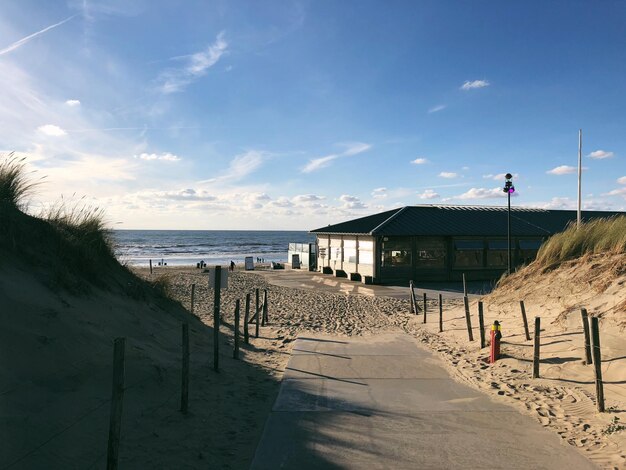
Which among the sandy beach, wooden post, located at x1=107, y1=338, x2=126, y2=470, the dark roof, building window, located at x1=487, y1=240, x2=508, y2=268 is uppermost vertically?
the dark roof

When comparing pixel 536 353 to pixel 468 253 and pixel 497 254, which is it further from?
pixel 497 254

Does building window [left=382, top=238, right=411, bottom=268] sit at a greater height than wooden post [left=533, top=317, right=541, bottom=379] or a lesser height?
greater

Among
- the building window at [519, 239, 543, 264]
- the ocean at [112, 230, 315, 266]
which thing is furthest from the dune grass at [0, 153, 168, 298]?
the building window at [519, 239, 543, 264]

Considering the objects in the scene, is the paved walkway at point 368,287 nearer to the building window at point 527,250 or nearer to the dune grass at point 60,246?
the building window at point 527,250

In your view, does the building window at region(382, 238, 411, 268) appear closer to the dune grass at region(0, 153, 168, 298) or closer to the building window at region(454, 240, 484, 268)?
the building window at region(454, 240, 484, 268)

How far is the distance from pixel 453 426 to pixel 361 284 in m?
22.1

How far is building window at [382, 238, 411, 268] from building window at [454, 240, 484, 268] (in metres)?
3.30

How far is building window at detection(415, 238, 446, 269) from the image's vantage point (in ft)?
94.2

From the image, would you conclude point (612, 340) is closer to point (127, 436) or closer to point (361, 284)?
point (127, 436)

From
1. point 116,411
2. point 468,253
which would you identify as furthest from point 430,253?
point 116,411

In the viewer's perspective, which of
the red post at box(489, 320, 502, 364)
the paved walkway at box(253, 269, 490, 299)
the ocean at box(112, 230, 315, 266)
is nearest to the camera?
the red post at box(489, 320, 502, 364)

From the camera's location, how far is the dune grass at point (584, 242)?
1354 cm

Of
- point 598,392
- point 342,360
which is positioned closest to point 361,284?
point 342,360

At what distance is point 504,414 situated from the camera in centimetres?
634
